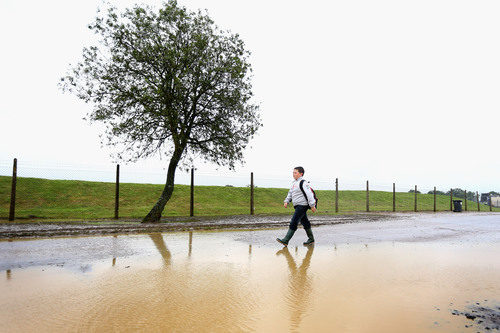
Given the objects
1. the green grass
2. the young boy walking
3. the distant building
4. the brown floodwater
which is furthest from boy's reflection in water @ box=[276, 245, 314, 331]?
the distant building

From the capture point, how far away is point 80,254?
18.5ft

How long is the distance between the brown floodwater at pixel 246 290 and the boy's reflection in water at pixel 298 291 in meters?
0.01

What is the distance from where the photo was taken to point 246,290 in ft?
11.7

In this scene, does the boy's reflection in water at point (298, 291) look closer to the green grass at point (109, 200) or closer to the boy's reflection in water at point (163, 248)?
the boy's reflection in water at point (163, 248)

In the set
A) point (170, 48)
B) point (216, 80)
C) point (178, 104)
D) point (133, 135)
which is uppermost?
point (170, 48)

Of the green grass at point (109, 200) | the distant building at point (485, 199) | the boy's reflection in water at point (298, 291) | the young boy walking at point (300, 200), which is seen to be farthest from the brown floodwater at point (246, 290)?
the distant building at point (485, 199)

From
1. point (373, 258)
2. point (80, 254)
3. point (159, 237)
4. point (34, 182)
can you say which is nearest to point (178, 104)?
point (159, 237)

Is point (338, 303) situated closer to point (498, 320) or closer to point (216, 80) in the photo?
point (498, 320)

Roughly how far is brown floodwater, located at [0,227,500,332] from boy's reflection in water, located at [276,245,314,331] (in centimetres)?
1

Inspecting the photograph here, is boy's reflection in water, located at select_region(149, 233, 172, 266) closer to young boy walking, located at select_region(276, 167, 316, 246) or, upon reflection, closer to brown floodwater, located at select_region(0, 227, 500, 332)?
brown floodwater, located at select_region(0, 227, 500, 332)

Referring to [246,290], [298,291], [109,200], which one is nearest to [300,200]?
[298,291]

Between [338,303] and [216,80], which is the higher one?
[216,80]

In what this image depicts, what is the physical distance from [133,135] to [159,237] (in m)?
7.62

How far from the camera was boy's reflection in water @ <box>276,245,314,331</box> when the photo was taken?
283 centimetres
